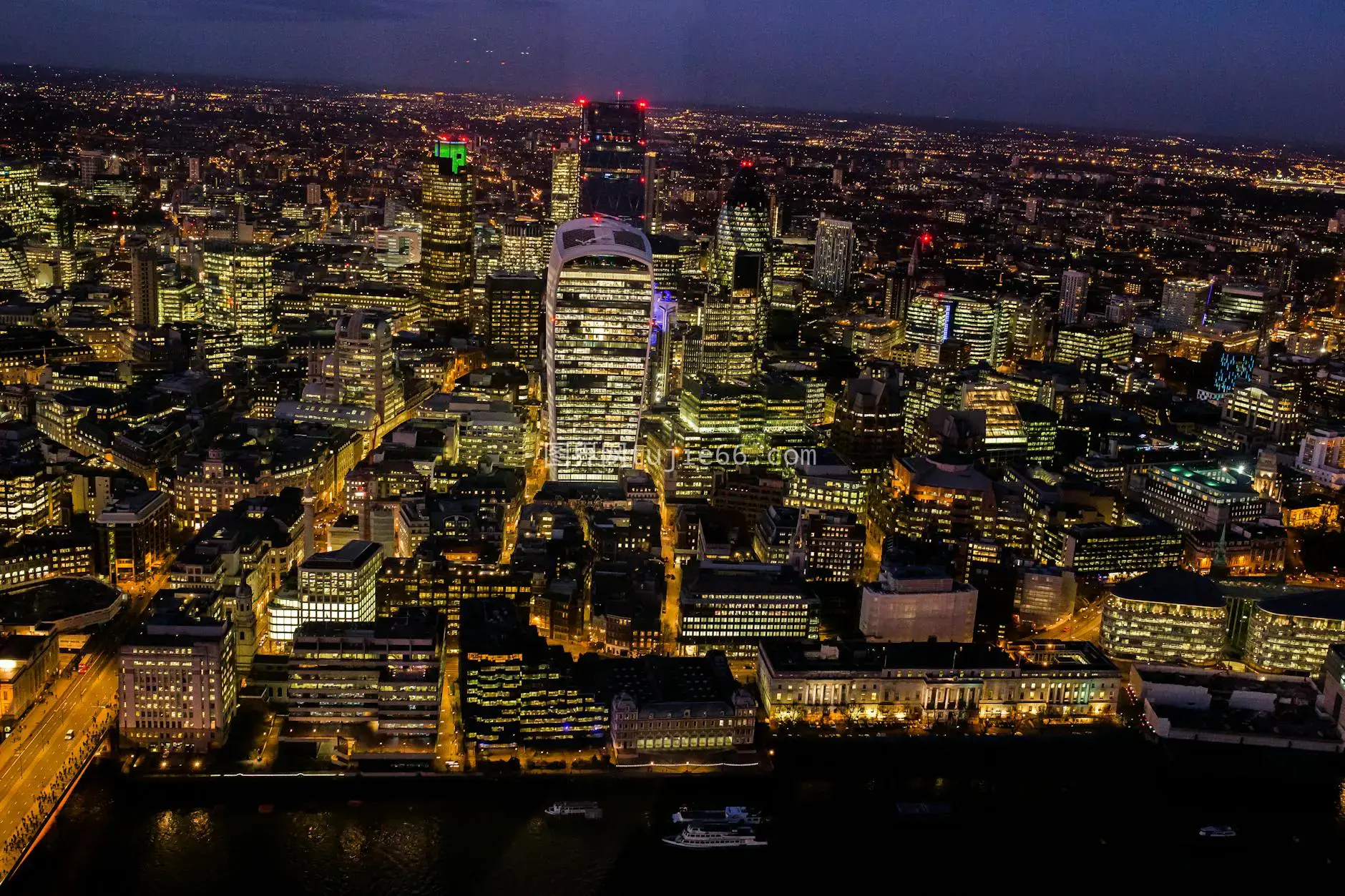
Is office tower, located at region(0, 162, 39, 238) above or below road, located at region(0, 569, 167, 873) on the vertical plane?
above

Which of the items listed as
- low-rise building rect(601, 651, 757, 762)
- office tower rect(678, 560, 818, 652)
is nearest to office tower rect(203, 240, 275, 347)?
office tower rect(678, 560, 818, 652)

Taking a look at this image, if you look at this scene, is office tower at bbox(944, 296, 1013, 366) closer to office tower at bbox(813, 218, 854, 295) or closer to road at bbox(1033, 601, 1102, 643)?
office tower at bbox(813, 218, 854, 295)

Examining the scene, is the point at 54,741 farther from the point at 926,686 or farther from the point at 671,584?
the point at 926,686

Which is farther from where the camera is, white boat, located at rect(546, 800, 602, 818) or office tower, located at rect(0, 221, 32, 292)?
office tower, located at rect(0, 221, 32, 292)

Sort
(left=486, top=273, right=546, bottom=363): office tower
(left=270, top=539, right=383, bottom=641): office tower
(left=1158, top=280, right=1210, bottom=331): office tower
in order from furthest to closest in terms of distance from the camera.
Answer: (left=1158, top=280, right=1210, bottom=331): office tower
(left=486, top=273, right=546, bottom=363): office tower
(left=270, top=539, right=383, bottom=641): office tower

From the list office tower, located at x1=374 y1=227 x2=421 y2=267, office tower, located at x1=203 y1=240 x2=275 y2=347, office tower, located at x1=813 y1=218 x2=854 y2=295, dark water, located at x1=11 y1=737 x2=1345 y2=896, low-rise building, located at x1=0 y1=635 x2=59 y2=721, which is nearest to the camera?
dark water, located at x1=11 y1=737 x2=1345 y2=896

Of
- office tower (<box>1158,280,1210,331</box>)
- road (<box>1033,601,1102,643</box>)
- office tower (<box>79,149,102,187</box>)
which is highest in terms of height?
office tower (<box>79,149,102,187</box>)

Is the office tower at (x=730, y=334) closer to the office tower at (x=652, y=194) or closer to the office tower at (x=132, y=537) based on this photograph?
the office tower at (x=652, y=194)
